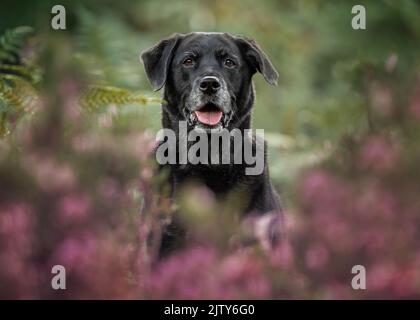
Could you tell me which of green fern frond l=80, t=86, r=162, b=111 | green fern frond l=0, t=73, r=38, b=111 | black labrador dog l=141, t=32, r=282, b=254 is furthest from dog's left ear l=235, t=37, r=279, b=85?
green fern frond l=0, t=73, r=38, b=111

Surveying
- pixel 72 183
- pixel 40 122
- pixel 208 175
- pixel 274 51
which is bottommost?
pixel 72 183

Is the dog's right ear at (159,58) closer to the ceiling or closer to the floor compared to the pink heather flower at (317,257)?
closer to the ceiling

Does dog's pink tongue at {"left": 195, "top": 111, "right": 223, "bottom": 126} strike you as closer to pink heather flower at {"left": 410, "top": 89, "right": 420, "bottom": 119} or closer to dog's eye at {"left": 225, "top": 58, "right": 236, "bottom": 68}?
dog's eye at {"left": 225, "top": 58, "right": 236, "bottom": 68}

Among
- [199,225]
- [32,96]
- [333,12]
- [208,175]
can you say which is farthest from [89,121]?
[333,12]

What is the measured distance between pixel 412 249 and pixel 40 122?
1537 mm

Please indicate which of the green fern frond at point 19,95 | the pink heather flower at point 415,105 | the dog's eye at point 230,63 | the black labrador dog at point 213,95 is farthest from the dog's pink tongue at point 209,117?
the pink heather flower at point 415,105

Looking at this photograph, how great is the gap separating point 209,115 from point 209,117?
2 centimetres

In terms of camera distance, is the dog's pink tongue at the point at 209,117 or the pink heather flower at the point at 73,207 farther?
the dog's pink tongue at the point at 209,117

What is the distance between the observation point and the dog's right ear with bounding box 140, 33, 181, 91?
5594 millimetres

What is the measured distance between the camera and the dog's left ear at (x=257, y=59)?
18.4ft

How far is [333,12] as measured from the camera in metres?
11.7

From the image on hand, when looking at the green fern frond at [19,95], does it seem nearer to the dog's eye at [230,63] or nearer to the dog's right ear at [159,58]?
the dog's right ear at [159,58]
